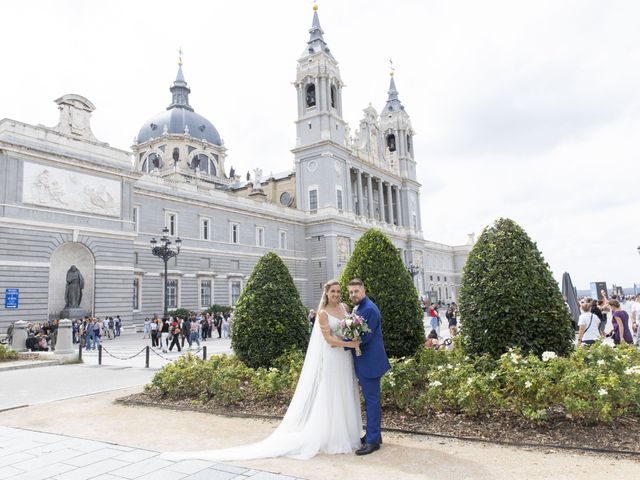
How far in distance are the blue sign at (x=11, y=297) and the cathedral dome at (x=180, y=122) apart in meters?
42.2

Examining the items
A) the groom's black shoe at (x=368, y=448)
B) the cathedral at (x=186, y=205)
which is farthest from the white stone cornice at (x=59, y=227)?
the groom's black shoe at (x=368, y=448)

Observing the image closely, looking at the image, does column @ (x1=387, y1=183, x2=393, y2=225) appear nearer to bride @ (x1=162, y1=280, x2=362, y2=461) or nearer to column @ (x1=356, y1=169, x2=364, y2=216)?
column @ (x1=356, y1=169, x2=364, y2=216)

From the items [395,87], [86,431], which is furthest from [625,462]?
[395,87]

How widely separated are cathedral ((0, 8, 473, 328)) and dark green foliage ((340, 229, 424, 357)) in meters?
0.23

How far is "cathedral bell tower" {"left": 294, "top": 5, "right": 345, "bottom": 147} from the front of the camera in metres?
46.1

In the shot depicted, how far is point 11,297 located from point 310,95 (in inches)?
1328

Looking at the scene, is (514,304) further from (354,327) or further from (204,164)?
(204,164)

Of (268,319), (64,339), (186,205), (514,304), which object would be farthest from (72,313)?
(514,304)

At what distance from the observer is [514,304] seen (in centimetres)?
642

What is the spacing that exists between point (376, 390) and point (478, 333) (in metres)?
2.27

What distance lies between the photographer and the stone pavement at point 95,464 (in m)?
4.34

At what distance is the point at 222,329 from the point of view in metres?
27.2

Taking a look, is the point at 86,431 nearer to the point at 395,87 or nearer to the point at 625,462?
the point at 625,462

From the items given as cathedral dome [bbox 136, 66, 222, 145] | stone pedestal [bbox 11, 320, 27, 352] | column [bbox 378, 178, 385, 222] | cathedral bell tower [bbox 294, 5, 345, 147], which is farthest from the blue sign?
cathedral dome [bbox 136, 66, 222, 145]
